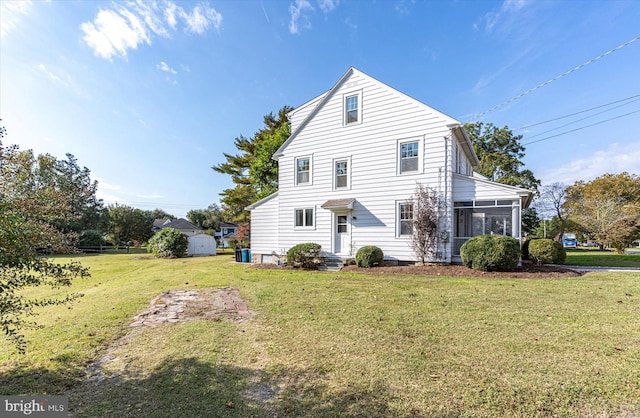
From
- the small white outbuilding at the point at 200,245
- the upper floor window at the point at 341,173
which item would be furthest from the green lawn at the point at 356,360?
the small white outbuilding at the point at 200,245

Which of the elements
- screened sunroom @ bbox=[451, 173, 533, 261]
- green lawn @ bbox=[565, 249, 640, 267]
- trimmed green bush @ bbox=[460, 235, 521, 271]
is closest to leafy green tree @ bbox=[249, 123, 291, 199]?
screened sunroom @ bbox=[451, 173, 533, 261]

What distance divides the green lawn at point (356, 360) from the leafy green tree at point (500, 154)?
24790 mm

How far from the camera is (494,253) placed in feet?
33.3

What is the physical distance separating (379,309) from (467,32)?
13.9 metres

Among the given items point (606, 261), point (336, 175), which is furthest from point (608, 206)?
point (336, 175)

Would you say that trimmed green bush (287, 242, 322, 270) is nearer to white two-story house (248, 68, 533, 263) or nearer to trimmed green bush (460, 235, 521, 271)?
white two-story house (248, 68, 533, 263)

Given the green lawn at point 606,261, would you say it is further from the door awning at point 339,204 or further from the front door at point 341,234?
the door awning at point 339,204

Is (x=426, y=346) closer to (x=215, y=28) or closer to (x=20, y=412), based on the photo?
(x=20, y=412)

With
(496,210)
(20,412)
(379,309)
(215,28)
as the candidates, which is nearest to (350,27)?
(215,28)

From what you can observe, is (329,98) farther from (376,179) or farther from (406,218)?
(406,218)

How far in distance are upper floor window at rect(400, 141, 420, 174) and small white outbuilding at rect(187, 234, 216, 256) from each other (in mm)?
19586

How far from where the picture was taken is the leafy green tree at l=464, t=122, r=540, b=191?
92.0ft

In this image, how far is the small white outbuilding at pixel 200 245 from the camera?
2510cm

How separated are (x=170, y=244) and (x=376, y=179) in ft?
59.3
